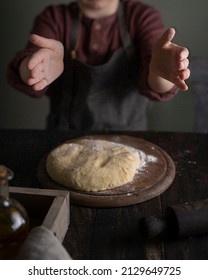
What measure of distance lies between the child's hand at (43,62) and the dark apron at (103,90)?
37cm

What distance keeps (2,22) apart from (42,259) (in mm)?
1019

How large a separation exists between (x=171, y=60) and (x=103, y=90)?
43 centimetres

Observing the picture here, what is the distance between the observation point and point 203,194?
70 centimetres

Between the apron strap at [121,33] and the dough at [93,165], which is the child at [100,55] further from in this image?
the dough at [93,165]

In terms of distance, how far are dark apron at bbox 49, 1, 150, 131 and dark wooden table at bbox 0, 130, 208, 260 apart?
7.7 inches

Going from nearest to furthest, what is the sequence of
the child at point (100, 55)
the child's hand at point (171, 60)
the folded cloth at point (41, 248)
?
1. the folded cloth at point (41, 248)
2. the child's hand at point (171, 60)
3. the child at point (100, 55)

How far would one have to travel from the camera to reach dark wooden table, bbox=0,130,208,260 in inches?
22.3

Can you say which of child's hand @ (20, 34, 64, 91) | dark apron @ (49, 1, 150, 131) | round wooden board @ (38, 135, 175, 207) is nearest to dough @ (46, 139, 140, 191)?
round wooden board @ (38, 135, 175, 207)

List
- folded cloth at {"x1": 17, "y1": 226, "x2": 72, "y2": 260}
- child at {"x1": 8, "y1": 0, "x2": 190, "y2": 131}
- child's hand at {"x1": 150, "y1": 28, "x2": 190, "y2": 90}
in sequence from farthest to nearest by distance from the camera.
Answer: child at {"x1": 8, "y1": 0, "x2": 190, "y2": 131}, child's hand at {"x1": 150, "y1": 28, "x2": 190, "y2": 90}, folded cloth at {"x1": 17, "y1": 226, "x2": 72, "y2": 260}

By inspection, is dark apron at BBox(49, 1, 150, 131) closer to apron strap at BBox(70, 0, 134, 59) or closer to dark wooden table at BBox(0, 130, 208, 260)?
apron strap at BBox(70, 0, 134, 59)

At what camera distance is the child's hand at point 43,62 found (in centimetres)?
66

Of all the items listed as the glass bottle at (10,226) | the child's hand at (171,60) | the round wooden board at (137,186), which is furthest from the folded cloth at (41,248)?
the child's hand at (171,60)
